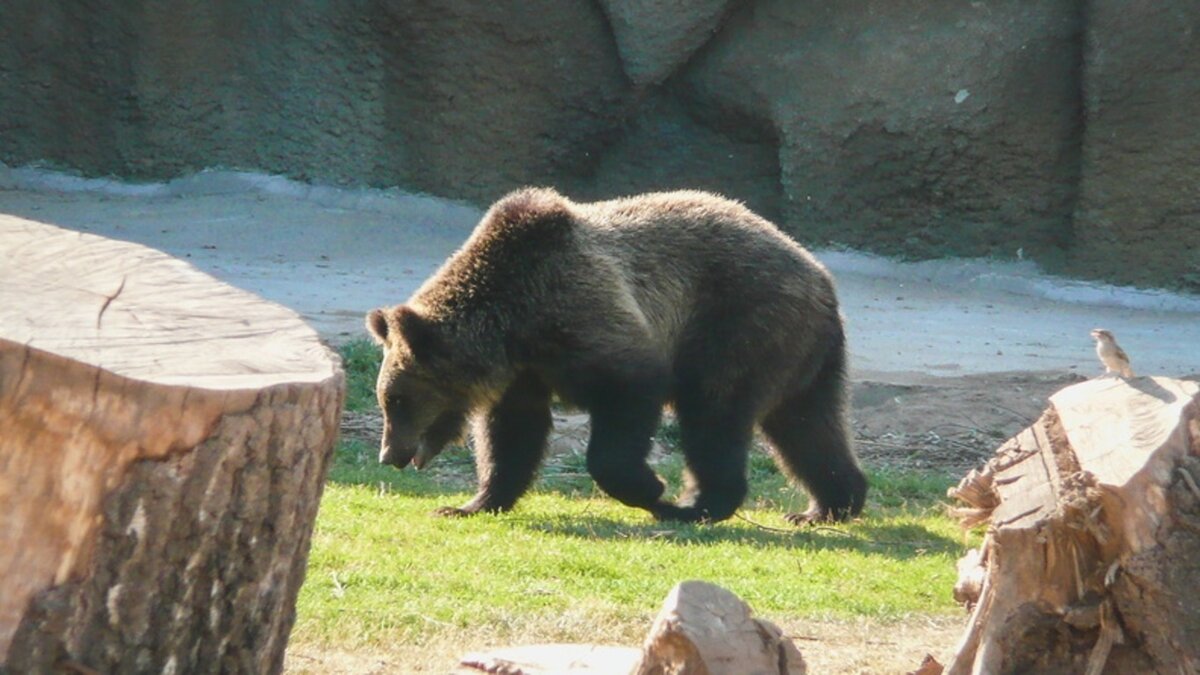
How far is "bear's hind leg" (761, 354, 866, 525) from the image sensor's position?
8875 millimetres

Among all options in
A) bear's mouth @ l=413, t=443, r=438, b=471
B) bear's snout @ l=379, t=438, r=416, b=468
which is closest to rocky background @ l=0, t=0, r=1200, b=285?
bear's mouth @ l=413, t=443, r=438, b=471

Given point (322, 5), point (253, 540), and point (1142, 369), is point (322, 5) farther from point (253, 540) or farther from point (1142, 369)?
point (253, 540)

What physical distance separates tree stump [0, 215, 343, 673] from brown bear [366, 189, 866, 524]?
4315mm

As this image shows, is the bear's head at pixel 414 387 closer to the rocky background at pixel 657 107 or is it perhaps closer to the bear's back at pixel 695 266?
the bear's back at pixel 695 266

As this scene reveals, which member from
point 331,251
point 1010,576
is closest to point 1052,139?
point 331,251

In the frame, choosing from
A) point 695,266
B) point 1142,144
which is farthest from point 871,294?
point 695,266

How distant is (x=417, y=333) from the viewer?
27.2 feet

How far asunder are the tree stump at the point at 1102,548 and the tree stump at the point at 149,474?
1831 millimetres

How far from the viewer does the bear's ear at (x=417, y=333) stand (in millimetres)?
8219

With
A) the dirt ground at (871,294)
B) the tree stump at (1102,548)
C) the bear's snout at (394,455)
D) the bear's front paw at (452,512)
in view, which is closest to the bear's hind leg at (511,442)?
the bear's front paw at (452,512)

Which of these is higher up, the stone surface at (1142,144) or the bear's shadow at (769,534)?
the stone surface at (1142,144)

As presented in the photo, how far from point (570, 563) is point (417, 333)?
1863 mm

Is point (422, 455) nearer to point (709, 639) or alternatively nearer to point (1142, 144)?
point (709, 639)

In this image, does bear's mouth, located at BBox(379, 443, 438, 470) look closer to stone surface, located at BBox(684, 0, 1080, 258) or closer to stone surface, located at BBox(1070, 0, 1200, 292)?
stone surface, located at BBox(684, 0, 1080, 258)
